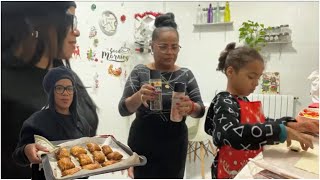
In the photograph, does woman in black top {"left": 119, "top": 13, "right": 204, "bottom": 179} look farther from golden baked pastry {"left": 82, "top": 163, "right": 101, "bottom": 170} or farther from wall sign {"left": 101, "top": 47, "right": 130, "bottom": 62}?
golden baked pastry {"left": 82, "top": 163, "right": 101, "bottom": 170}

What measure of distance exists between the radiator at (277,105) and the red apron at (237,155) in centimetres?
59

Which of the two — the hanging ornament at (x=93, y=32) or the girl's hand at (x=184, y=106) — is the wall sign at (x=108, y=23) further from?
the girl's hand at (x=184, y=106)

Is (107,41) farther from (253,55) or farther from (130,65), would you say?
(253,55)

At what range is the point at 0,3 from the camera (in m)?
0.98

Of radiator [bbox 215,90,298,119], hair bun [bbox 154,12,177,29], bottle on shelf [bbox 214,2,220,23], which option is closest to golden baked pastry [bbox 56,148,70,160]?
hair bun [bbox 154,12,177,29]

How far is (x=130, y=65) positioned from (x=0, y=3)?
56cm

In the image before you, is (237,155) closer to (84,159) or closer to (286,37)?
(84,159)

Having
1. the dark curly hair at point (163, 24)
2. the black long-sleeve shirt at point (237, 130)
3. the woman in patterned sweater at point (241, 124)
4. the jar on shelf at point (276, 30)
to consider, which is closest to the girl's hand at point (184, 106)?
the woman in patterned sweater at point (241, 124)

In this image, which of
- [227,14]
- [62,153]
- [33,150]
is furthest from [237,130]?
[227,14]

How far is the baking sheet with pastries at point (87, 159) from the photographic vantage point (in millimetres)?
958

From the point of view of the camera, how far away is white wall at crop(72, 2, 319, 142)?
1.18m

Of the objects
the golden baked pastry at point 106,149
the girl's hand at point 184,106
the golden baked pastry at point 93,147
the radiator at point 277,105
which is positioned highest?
the girl's hand at point 184,106

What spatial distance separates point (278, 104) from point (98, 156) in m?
1.13

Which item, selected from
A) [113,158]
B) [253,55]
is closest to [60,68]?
[113,158]
